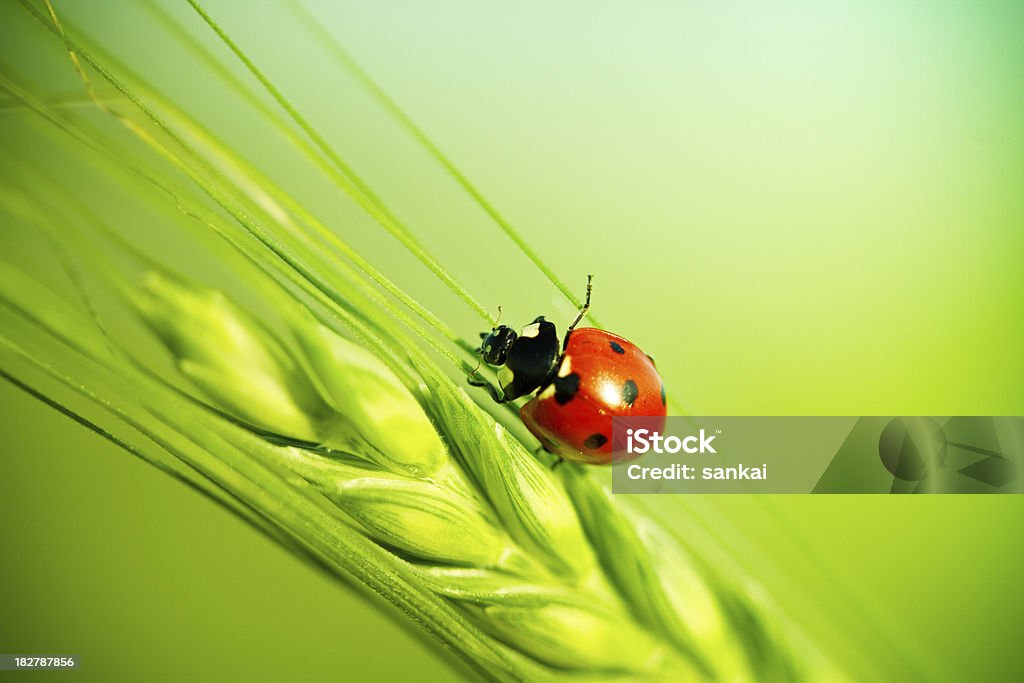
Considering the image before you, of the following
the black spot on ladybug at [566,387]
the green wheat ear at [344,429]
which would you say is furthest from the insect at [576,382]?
the green wheat ear at [344,429]

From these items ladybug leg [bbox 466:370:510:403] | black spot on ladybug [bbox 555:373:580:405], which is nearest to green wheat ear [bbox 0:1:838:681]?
ladybug leg [bbox 466:370:510:403]

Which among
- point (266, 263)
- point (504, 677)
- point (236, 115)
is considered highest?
point (236, 115)

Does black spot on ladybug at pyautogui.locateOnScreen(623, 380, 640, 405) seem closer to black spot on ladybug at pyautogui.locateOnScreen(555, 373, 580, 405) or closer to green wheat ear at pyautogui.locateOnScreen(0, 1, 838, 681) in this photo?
black spot on ladybug at pyautogui.locateOnScreen(555, 373, 580, 405)

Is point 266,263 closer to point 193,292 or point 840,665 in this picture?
point 193,292

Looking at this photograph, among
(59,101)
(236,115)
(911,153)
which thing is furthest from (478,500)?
(911,153)

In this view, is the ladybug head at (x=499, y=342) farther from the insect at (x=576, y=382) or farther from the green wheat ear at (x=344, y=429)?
the green wheat ear at (x=344, y=429)

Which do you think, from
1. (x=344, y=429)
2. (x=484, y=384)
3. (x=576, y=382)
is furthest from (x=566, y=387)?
(x=344, y=429)

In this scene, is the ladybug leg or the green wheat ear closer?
the green wheat ear
